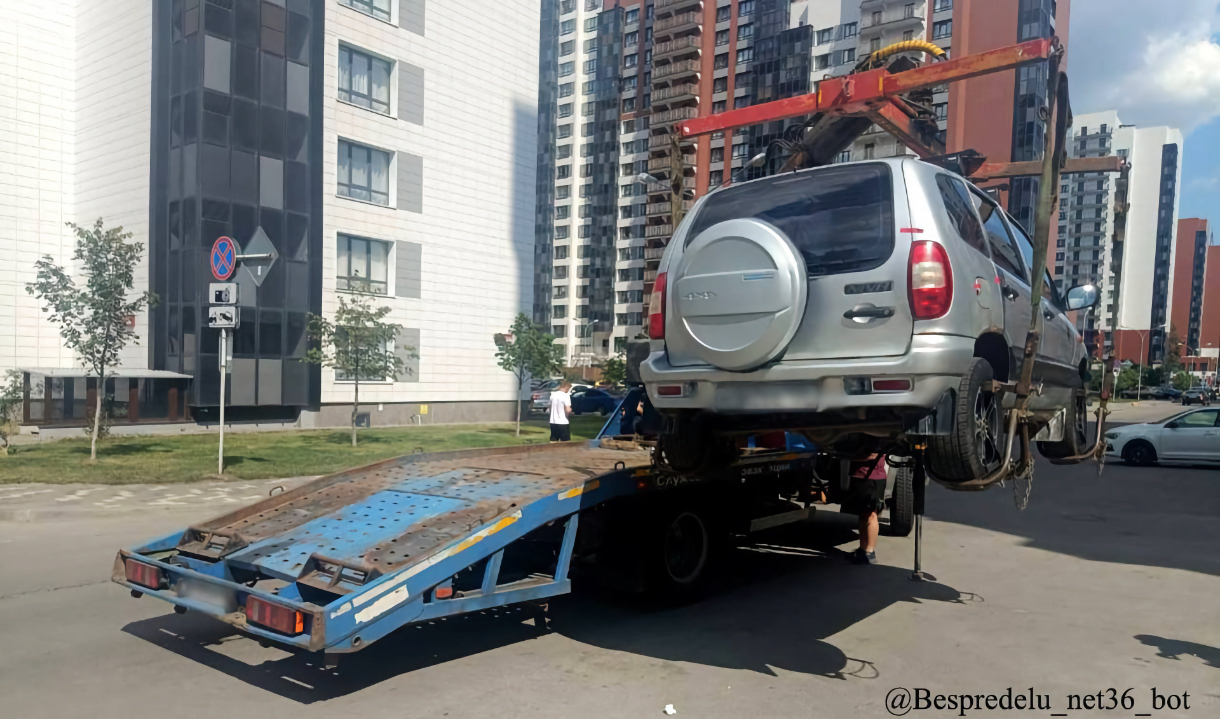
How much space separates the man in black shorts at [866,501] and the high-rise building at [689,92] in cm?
3397

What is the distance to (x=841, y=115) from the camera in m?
7.68

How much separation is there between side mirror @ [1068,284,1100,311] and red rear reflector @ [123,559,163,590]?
7051 millimetres

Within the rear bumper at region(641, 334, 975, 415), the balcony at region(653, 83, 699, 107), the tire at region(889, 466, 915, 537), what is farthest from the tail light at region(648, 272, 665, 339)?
the balcony at region(653, 83, 699, 107)

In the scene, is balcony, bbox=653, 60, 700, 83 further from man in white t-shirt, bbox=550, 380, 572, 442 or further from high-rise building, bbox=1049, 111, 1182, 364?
man in white t-shirt, bbox=550, 380, 572, 442

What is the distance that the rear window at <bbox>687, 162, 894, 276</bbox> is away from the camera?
15.3 ft

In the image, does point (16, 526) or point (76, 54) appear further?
point (76, 54)

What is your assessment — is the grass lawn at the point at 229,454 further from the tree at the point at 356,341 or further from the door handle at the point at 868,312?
the door handle at the point at 868,312

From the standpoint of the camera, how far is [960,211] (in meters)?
4.91

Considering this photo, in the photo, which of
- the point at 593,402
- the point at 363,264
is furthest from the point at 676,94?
the point at 363,264

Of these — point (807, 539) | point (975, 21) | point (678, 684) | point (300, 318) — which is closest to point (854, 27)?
point (975, 21)

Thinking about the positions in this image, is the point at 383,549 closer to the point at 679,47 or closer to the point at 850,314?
the point at 850,314

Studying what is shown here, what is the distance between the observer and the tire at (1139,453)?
61.9 ft

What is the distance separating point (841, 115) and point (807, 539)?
463cm

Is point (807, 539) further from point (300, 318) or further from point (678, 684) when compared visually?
point (300, 318)
